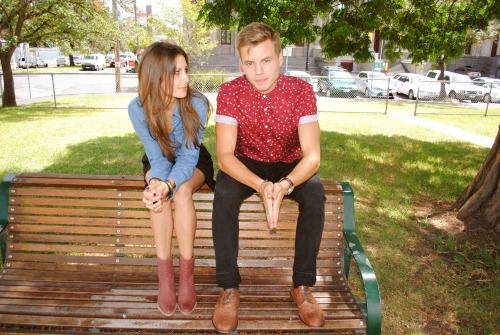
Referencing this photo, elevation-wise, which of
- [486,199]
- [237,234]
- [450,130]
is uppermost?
[237,234]

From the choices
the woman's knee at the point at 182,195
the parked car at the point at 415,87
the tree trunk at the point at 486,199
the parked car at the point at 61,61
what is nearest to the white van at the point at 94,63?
the parked car at the point at 61,61

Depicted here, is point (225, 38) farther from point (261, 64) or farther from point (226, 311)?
point (226, 311)

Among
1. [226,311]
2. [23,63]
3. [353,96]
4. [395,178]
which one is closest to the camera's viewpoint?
[226,311]

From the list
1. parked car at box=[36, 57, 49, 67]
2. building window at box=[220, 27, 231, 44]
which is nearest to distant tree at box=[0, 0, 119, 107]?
building window at box=[220, 27, 231, 44]

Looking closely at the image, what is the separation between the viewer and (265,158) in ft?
9.57

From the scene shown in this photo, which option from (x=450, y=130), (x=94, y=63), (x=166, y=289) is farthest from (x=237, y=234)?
(x=94, y=63)

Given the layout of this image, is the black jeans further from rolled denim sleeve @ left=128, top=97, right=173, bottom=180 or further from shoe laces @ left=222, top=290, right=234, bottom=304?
rolled denim sleeve @ left=128, top=97, right=173, bottom=180

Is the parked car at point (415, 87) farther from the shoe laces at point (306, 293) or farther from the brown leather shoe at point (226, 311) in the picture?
the brown leather shoe at point (226, 311)

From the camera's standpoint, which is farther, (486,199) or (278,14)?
(278,14)

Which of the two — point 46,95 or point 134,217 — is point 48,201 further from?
point 46,95

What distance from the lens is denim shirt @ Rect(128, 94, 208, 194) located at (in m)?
2.62

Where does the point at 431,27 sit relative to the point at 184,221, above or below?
above

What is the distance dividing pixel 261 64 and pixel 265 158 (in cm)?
65

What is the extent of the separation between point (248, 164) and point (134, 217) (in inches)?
34.7
